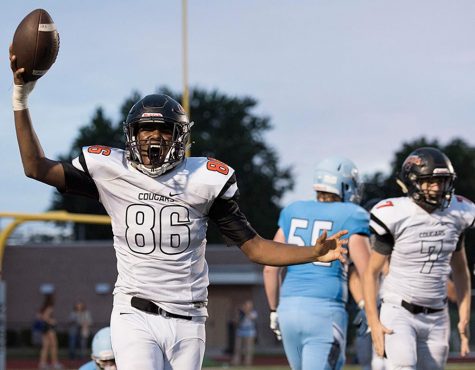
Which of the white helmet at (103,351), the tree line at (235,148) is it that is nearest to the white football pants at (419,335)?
the white helmet at (103,351)

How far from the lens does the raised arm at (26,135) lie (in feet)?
15.5

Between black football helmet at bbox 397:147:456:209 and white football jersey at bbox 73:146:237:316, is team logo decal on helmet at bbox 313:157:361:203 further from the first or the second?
white football jersey at bbox 73:146:237:316

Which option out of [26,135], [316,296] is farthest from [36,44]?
[316,296]

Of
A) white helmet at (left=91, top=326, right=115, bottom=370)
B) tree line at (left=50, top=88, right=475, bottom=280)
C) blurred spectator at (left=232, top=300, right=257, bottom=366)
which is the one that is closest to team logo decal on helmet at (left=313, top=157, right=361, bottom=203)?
white helmet at (left=91, top=326, right=115, bottom=370)

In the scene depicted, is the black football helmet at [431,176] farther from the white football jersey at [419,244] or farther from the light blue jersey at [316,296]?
the light blue jersey at [316,296]

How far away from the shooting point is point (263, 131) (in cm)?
5478

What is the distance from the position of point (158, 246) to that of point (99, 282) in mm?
32323

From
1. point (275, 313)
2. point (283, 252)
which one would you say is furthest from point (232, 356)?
point (283, 252)

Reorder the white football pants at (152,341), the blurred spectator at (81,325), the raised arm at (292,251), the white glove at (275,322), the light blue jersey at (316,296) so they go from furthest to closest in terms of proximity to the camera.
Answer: the blurred spectator at (81,325) → the white glove at (275,322) → the light blue jersey at (316,296) → the raised arm at (292,251) → the white football pants at (152,341)

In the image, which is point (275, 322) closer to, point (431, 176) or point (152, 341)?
point (431, 176)

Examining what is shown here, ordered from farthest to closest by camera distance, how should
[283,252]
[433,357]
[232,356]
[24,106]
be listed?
[232,356], [433,357], [283,252], [24,106]

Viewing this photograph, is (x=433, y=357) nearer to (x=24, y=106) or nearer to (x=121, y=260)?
(x=121, y=260)

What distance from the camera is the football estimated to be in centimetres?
481

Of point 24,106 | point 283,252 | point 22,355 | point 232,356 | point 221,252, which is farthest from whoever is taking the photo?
point 221,252
